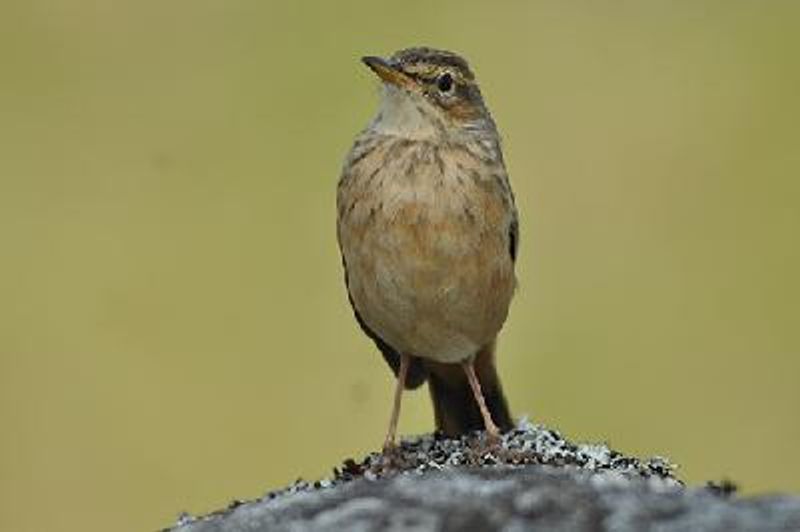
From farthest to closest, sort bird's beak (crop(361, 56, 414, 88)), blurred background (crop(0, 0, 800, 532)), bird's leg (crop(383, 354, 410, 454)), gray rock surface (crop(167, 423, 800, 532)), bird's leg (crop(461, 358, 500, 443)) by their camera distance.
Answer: blurred background (crop(0, 0, 800, 532))
bird's beak (crop(361, 56, 414, 88))
bird's leg (crop(383, 354, 410, 454))
bird's leg (crop(461, 358, 500, 443))
gray rock surface (crop(167, 423, 800, 532))

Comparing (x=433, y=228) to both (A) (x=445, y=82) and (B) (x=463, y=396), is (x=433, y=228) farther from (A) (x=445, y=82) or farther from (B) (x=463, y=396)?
(B) (x=463, y=396)

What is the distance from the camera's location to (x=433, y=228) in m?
7.59

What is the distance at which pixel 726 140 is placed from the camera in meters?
14.2

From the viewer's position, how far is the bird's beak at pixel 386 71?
25.9ft

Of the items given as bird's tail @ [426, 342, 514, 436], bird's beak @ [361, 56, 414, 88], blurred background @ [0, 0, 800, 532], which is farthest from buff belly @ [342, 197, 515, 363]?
blurred background @ [0, 0, 800, 532]

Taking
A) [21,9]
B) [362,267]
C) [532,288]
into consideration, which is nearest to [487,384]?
[362,267]

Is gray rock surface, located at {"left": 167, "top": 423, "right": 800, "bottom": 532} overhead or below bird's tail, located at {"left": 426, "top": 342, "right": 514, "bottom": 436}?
overhead

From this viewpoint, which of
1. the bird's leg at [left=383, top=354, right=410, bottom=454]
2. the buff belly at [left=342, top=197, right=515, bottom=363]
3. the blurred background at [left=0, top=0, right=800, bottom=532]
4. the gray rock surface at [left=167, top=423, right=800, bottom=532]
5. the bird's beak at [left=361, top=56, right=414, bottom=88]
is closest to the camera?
the gray rock surface at [left=167, top=423, right=800, bottom=532]

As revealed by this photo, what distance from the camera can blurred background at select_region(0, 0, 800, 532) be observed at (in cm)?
1196

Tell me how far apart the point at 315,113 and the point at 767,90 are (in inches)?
131

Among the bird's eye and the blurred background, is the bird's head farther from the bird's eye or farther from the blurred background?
the blurred background

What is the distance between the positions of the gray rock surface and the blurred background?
5937 millimetres

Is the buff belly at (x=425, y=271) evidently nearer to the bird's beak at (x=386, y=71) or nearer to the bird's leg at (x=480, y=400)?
the bird's leg at (x=480, y=400)

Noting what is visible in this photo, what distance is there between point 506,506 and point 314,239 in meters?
8.43
